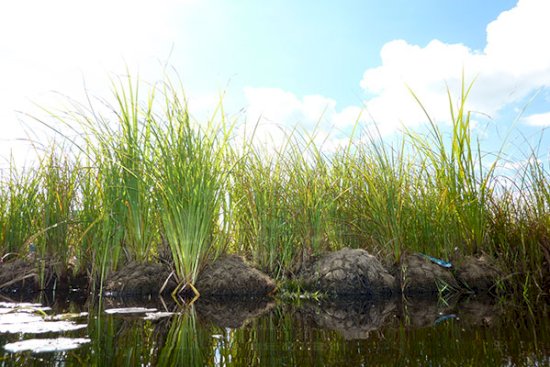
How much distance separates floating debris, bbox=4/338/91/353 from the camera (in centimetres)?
212

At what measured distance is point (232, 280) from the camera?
15.1ft

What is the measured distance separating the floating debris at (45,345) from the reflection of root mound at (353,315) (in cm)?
137

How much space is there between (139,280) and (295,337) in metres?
2.63

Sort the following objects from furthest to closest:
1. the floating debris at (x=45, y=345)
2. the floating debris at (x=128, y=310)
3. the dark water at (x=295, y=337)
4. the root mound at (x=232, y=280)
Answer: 1. the root mound at (x=232, y=280)
2. the floating debris at (x=128, y=310)
3. the floating debris at (x=45, y=345)
4. the dark water at (x=295, y=337)

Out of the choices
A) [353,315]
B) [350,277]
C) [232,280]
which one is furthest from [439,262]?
[232,280]

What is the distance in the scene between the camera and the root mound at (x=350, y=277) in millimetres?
4621

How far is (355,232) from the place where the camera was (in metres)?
5.52

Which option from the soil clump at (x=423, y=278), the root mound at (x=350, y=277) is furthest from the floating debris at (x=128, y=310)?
the soil clump at (x=423, y=278)

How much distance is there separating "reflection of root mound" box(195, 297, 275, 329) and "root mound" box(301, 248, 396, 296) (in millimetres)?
664

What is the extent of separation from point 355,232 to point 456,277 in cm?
121

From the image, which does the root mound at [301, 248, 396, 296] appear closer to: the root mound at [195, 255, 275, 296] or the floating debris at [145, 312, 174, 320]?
the root mound at [195, 255, 275, 296]

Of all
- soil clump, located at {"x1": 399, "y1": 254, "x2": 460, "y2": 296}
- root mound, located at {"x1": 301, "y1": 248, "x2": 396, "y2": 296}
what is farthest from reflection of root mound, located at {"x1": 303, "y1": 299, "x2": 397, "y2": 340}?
soil clump, located at {"x1": 399, "y1": 254, "x2": 460, "y2": 296}

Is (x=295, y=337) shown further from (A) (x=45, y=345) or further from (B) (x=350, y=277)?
(B) (x=350, y=277)

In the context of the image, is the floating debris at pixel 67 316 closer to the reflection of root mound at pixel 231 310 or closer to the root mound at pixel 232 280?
the reflection of root mound at pixel 231 310
